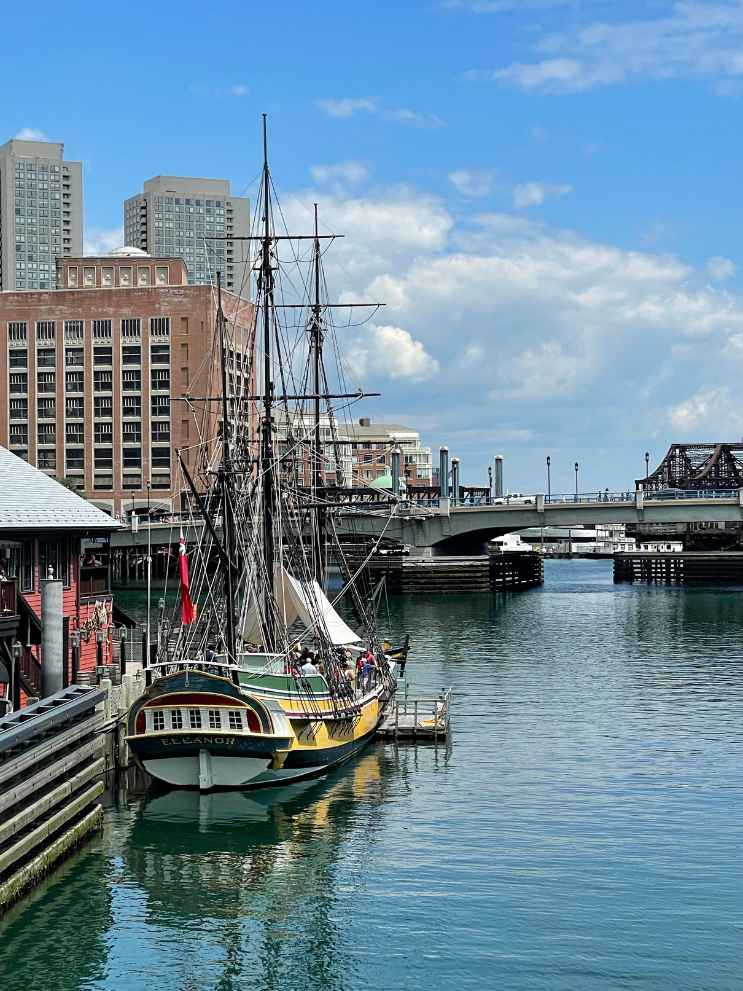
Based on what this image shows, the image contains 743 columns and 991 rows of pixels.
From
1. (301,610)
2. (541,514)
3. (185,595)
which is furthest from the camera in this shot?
(541,514)

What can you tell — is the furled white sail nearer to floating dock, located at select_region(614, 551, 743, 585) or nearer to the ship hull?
the ship hull

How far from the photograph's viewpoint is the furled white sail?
4859 centimetres

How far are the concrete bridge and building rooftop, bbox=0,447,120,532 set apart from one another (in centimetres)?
7434

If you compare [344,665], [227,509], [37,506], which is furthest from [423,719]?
[37,506]

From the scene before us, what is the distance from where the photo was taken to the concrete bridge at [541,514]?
4892 inches

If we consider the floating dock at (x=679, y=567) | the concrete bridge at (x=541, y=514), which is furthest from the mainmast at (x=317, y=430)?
the floating dock at (x=679, y=567)

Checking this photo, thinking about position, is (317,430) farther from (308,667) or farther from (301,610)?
(308,667)

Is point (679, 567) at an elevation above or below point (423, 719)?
above

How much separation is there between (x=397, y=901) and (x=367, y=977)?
14.9ft

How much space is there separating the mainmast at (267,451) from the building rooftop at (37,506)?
565 cm

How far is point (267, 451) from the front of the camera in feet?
155

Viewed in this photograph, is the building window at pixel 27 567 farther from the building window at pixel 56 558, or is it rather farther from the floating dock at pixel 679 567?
the floating dock at pixel 679 567

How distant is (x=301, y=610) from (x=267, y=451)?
695cm

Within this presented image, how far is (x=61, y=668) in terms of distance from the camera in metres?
36.0
